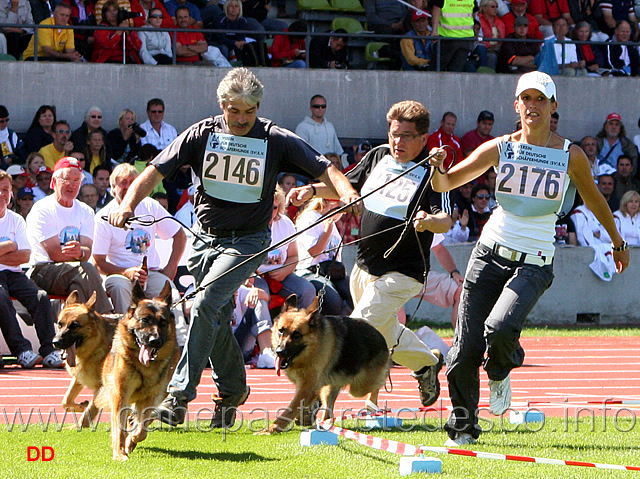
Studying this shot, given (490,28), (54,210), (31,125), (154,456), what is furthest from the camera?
(490,28)

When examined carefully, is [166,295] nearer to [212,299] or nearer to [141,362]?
[212,299]

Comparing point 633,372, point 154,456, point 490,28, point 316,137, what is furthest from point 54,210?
point 490,28

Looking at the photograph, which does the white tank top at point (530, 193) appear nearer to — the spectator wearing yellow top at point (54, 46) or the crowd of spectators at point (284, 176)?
the crowd of spectators at point (284, 176)

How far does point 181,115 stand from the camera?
18891 mm

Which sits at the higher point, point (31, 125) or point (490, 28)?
point (490, 28)

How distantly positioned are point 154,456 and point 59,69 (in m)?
12.5

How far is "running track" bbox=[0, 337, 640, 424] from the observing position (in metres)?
8.91

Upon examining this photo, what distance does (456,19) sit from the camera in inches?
808

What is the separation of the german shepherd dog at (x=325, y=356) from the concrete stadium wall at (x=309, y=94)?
1081cm

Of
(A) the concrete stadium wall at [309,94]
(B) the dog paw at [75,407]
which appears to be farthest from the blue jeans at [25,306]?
(A) the concrete stadium wall at [309,94]

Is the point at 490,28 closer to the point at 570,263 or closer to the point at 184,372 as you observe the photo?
the point at 570,263

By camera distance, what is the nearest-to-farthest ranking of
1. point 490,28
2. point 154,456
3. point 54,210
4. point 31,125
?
point 154,456, point 54,210, point 31,125, point 490,28

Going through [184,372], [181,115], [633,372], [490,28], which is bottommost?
[633,372]

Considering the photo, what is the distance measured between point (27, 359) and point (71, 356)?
2.74 m
